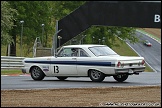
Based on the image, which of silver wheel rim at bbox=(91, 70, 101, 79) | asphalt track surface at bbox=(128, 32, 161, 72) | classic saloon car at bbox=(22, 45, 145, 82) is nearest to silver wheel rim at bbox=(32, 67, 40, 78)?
classic saloon car at bbox=(22, 45, 145, 82)

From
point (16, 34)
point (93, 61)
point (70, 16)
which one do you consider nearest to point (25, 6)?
point (16, 34)

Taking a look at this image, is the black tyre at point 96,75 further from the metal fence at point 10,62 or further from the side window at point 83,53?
the metal fence at point 10,62

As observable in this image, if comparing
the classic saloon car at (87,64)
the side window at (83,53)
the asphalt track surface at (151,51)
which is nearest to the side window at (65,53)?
the classic saloon car at (87,64)

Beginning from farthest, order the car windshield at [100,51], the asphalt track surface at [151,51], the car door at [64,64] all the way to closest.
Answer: the asphalt track surface at [151,51], the car door at [64,64], the car windshield at [100,51]

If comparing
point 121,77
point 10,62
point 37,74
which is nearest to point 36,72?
point 37,74

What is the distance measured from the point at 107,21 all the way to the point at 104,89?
2.08 meters

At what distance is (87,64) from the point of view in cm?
2028

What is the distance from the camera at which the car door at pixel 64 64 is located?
20.7 metres

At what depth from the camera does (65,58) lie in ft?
68.6

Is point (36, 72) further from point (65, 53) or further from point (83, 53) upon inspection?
point (83, 53)

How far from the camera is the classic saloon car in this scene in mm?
19641

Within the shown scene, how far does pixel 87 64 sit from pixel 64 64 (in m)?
1.09

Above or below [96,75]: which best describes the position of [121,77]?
below

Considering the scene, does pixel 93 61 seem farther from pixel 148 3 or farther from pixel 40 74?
pixel 148 3
